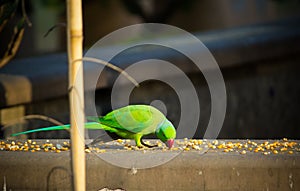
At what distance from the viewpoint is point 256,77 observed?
816 cm

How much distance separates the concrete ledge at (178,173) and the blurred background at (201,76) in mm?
1949

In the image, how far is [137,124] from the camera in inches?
135


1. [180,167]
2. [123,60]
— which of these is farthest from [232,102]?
[180,167]

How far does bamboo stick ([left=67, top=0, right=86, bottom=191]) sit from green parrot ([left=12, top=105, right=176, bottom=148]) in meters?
0.95

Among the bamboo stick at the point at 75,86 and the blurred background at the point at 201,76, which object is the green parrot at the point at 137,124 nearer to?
the bamboo stick at the point at 75,86

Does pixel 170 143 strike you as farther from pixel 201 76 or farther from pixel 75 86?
pixel 201 76

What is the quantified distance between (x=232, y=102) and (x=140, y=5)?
157 inches

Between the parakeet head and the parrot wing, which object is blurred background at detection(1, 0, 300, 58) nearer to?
the parrot wing

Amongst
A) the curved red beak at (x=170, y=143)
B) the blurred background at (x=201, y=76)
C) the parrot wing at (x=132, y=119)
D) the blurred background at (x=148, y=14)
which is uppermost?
the blurred background at (x=148, y=14)

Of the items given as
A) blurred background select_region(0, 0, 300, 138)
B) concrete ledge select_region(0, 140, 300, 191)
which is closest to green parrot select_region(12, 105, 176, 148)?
concrete ledge select_region(0, 140, 300, 191)

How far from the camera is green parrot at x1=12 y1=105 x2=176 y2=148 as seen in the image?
134 inches

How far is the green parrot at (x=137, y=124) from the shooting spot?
3.41 metres

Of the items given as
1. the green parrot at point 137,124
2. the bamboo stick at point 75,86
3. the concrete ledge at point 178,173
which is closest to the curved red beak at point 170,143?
the green parrot at point 137,124

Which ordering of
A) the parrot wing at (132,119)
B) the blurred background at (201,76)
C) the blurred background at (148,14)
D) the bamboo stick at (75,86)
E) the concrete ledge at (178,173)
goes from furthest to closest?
the blurred background at (148,14) → the blurred background at (201,76) → the parrot wing at (132,119) → the concrete ledge at (178,173) → the bamboo stick at (75,86)
